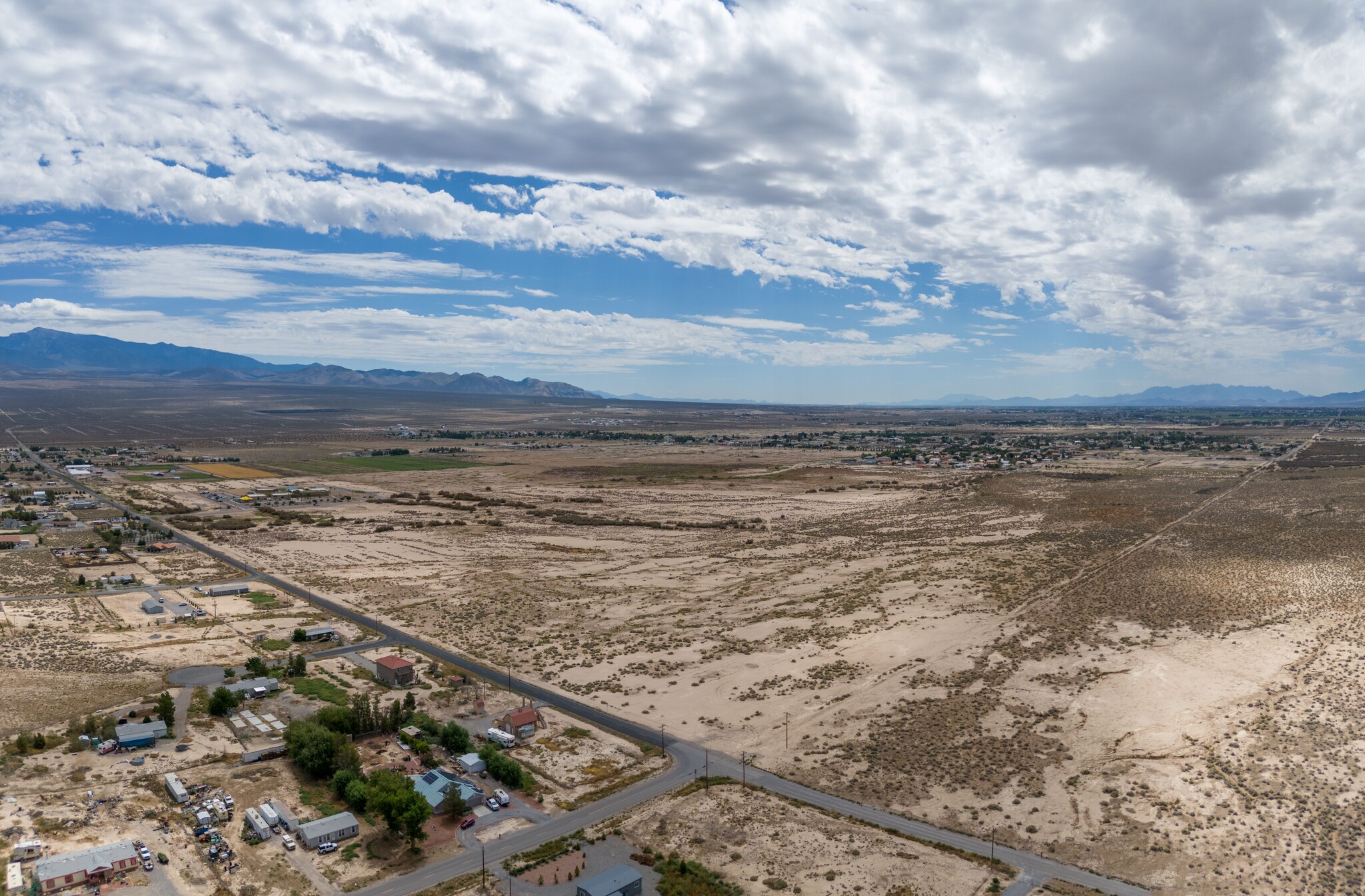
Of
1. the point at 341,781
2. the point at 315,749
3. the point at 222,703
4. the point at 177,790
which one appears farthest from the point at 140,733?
the point at 341,781

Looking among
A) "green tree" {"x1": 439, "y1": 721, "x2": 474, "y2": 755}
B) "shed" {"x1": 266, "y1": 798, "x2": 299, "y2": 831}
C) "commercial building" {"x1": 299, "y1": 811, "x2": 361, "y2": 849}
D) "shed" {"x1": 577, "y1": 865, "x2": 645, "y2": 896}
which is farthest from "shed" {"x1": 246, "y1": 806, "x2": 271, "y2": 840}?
"shed" {"x1": 577, "y1": 865, "x2": 645, "y2": 896}

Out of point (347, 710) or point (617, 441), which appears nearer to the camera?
point (347, 710)

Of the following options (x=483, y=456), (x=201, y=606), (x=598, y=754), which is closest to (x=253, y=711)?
(x=598, y=754)

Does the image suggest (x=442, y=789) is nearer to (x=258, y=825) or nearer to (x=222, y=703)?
(x=258, y=825)

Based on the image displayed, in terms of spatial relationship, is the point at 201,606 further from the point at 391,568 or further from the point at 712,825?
the point at 712,825

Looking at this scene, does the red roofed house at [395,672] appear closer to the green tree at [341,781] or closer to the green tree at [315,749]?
the green tree at [315,749]

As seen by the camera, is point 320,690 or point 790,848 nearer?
point 790,848
